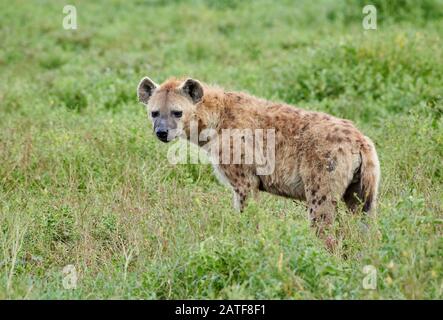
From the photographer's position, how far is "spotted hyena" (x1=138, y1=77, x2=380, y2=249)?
5.41 metres

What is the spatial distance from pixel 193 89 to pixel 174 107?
0.20m

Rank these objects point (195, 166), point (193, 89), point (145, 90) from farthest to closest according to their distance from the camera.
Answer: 1. point (195, 166)
2. point (145, 90)
3. point (193, 89)

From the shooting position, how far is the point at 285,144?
5.80 m

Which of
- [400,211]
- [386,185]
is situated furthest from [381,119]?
[400,211]

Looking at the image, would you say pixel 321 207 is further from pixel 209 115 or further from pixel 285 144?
pixel 209 115

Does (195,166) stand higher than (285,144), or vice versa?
(285,144)

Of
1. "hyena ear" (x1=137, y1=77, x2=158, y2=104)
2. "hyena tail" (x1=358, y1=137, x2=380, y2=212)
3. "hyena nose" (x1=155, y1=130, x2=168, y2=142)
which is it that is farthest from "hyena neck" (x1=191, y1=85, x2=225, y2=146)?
"hyena tail" (x1=358, y1=137, x2=380, y2=212)

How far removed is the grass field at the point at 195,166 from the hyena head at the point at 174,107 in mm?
476

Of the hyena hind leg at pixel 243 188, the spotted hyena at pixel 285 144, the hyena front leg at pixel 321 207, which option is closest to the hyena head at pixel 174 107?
the spotted hyena at pixel 285 144

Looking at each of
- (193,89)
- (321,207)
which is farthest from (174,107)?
(321,207)

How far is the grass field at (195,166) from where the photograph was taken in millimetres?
4648

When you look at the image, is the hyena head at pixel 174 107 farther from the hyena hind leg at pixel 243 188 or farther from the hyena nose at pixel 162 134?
the hyena hind leg at pixel 243 188

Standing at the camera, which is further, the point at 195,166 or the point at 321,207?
the point at 195,166
